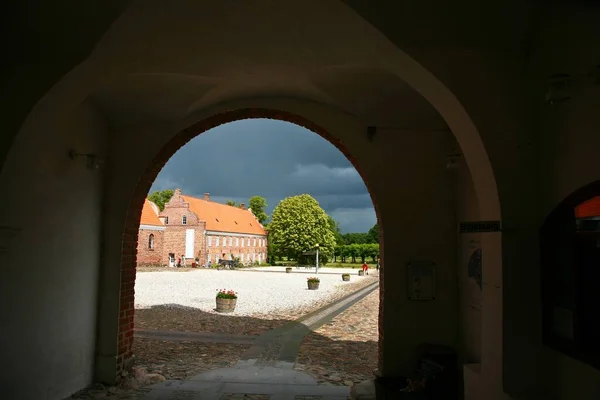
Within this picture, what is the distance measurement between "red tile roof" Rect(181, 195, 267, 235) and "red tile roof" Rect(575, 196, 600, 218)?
41.8 m

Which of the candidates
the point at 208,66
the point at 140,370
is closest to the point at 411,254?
the point at 208,66

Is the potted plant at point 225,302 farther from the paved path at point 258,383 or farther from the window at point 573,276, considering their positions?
the window at point 573,276

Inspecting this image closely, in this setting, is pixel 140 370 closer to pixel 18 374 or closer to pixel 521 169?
pixel 18 374

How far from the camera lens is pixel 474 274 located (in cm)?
475

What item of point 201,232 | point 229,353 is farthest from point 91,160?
point 201,232

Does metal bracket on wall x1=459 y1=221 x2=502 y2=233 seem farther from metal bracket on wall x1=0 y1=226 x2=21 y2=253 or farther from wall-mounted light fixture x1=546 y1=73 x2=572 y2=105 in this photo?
metal bracket on wall x1=0 y1=226 x2=21 y2=253

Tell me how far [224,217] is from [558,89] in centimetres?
4794

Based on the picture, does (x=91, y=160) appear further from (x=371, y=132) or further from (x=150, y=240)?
(x=150, y=240)

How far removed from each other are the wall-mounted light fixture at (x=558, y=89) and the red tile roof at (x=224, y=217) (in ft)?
137

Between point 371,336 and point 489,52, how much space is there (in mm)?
7015

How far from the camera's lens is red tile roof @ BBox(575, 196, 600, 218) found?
265cm

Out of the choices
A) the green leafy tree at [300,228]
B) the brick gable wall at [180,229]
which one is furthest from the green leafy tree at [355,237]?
the brick gable wall at [180,229]

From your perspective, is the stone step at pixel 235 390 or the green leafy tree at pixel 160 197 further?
the green leafy tree at pixel 160 197

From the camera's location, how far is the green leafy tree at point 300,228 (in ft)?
146
